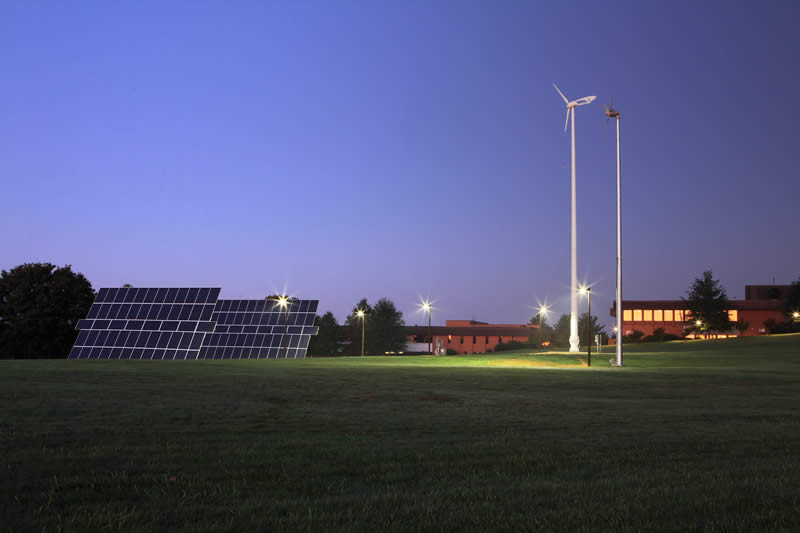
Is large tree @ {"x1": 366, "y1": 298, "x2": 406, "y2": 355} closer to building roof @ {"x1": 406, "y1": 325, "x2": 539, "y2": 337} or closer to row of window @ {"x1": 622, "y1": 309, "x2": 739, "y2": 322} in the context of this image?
building roof @ {"x1": 406, "y1": 325, "x2": 539, "y2": 337}

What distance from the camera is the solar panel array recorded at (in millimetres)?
59594

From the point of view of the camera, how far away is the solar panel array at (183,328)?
59.6 m

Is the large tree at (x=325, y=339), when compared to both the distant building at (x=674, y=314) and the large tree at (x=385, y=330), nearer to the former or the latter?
the large tree at (x=385, y=330)

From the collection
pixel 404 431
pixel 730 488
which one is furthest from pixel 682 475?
pixel 404 431

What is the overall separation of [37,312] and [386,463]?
75660 mm

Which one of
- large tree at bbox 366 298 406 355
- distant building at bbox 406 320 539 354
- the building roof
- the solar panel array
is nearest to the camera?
the solar panel array

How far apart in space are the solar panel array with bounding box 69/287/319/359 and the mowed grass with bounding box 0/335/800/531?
141 feet

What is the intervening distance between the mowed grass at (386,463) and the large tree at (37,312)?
205ft

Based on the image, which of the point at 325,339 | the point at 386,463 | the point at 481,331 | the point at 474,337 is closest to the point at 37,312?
the point at 325,339

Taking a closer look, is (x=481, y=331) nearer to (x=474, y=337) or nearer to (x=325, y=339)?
(x=474, y=337)

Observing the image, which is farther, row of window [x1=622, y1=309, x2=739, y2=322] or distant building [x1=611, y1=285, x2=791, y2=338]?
row of window [x1=622, y1=309, x2=739, y2=322]

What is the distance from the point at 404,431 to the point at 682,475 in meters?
5.20

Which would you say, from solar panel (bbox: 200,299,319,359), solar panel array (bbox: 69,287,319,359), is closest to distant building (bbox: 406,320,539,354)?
solar panel (bbox: 200,299,319,359)

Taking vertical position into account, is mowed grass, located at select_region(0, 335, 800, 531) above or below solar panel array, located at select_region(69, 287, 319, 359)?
below
